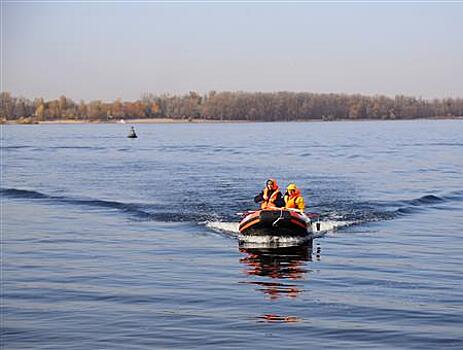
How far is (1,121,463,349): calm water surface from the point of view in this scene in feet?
42.9

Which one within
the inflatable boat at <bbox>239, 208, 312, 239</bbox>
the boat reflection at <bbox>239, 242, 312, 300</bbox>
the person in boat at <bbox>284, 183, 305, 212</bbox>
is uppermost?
the person in boat at <bbox>284, 183, 305, 212</bbox>

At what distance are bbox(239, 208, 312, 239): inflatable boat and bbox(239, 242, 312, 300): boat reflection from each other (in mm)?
439

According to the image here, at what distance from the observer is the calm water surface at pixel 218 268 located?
1309 centimetres

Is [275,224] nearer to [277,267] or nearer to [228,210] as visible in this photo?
[277,267]

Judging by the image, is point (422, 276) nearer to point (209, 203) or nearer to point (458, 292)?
point (458, 292)

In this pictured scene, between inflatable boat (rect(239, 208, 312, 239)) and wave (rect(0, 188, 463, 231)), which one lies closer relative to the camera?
inflatable boat (rect(239, 208, 312, 239))

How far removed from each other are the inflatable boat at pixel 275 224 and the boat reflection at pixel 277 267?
0.44m

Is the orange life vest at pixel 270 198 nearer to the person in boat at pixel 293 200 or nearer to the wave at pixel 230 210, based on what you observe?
the person in boat at pixel 293 200

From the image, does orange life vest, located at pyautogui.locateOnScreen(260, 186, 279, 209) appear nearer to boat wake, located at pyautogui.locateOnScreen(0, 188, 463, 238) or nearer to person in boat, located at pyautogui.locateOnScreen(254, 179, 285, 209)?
person in boat, located at pyautogui.locateOnScreen(254, 179, 285, 209)

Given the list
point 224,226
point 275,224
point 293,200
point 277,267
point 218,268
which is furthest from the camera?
point 224,226

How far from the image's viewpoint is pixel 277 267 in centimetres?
1980

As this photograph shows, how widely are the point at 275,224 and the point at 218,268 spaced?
411cm

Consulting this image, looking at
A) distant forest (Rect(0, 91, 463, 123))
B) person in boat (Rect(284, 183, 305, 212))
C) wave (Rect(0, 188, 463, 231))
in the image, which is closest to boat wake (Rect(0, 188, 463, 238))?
wave (Rect(0, 188, 463, 231))

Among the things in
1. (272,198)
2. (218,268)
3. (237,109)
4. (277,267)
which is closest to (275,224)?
(272,198)
